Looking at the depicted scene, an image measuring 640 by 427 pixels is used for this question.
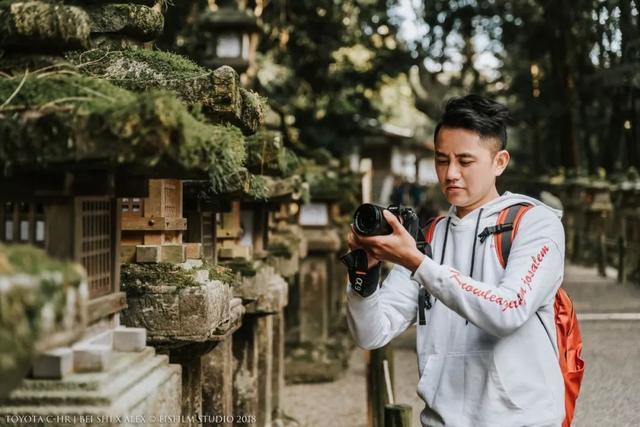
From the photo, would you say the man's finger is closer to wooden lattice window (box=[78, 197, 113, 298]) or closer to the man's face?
the man's face

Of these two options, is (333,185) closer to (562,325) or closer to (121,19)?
(121,19)

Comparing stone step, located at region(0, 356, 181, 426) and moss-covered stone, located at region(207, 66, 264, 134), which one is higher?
moss-covered stone, located at region(207, 66, 264, 134)

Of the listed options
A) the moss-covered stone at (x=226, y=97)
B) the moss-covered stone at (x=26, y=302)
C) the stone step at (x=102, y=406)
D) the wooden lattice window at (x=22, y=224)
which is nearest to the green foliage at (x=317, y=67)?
the moss-covered stone at (x=226, y=97)

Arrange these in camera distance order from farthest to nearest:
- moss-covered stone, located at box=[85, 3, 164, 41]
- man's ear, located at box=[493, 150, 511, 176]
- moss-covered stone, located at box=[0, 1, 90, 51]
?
moss-covered stone, located at box=[85, 3, 164, 41] → man's ear, located at box=[493, 150, 511, 176] → moss-covered stone, located at box=[0, 1, 90, 51]

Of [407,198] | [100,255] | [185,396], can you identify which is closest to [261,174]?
[185,396]

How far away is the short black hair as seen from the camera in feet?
11.7

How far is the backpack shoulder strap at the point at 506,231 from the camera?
3.43 m

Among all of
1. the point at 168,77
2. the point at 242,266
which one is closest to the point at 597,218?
the point at 242,266

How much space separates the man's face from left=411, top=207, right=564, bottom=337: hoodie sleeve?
0.26 metres

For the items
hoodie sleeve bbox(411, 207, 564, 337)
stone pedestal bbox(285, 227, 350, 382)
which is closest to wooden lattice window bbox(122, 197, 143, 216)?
hoodie sleeve bbox(411, 207, 564, 337)

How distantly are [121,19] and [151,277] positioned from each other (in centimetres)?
124

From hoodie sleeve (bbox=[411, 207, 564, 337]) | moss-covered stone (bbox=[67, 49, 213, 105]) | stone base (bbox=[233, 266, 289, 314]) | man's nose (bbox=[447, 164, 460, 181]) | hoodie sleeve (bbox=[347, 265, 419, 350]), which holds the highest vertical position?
moss-covered stone (bbox=[67, 49, 213, 105])

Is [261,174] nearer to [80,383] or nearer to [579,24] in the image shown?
[80,383]

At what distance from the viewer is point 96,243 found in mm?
3461
